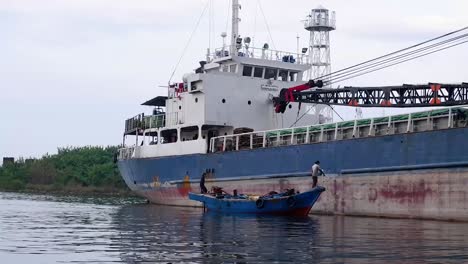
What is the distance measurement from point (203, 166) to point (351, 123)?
8385 millimetres

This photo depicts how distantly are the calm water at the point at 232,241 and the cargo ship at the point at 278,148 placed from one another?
166 cm

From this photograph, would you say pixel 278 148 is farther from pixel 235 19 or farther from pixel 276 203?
pixel 235 19

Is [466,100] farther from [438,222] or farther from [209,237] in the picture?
[209,237]

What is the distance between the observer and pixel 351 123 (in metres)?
26.6

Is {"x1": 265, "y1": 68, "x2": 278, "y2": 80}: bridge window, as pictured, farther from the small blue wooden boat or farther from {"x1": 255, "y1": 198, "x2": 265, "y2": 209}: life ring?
{"x1": 255, "y1": 198, "x2": 265, "y2": 209}: life ring

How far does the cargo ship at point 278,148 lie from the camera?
76.2ft

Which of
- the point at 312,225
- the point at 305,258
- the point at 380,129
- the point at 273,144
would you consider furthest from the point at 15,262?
the point at 273,144

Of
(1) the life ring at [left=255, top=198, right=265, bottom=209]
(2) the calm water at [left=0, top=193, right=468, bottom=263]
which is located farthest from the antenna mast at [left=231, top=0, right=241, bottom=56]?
(2) the calm water at [left=0, top=193, right=468, bottom=263]

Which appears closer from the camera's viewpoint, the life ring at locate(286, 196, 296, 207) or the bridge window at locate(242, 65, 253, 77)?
the life ring at locate(286, 196, 296, 207)

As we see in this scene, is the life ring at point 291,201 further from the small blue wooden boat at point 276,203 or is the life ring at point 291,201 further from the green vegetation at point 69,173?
the green vegetation at point 69,173

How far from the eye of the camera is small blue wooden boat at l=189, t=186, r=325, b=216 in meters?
24.5

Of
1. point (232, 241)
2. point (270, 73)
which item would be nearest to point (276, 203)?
point (232, 241)

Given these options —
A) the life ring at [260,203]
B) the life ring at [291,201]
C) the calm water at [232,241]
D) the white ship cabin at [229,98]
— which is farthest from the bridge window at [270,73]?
the calm water at [232,241]

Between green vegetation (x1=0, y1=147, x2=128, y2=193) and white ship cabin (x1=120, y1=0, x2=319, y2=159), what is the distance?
30.4 metres
